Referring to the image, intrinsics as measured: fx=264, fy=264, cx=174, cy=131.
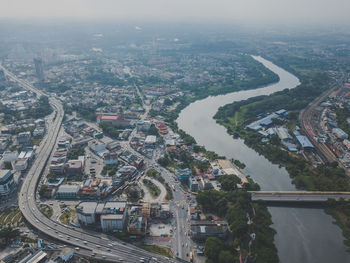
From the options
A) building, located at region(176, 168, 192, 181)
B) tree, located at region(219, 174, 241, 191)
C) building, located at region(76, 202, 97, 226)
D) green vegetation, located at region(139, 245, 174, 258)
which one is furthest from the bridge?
building, located at region(76, 202, 97, 226)

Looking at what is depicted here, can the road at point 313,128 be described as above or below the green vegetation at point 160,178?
above

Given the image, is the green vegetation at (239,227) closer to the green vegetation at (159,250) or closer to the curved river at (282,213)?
the curved river at (282,213)

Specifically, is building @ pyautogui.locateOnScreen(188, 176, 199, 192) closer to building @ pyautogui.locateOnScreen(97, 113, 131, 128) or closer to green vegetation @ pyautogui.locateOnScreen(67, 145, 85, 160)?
green vegetation @ pyautogui.locateOnScreen(67, 145, 85, 160)

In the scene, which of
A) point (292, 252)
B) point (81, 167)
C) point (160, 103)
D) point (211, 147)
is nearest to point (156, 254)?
point (292, 252)

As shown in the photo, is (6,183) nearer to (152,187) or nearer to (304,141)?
(152,187)

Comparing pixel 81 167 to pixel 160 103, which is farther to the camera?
pixel 160 103

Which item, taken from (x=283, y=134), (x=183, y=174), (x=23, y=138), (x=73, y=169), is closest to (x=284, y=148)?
(x=283, y=134)

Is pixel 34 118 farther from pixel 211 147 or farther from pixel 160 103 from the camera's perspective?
pixel 211 147

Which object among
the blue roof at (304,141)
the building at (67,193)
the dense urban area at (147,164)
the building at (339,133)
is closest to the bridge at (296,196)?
the dense urban area at (147,164)
